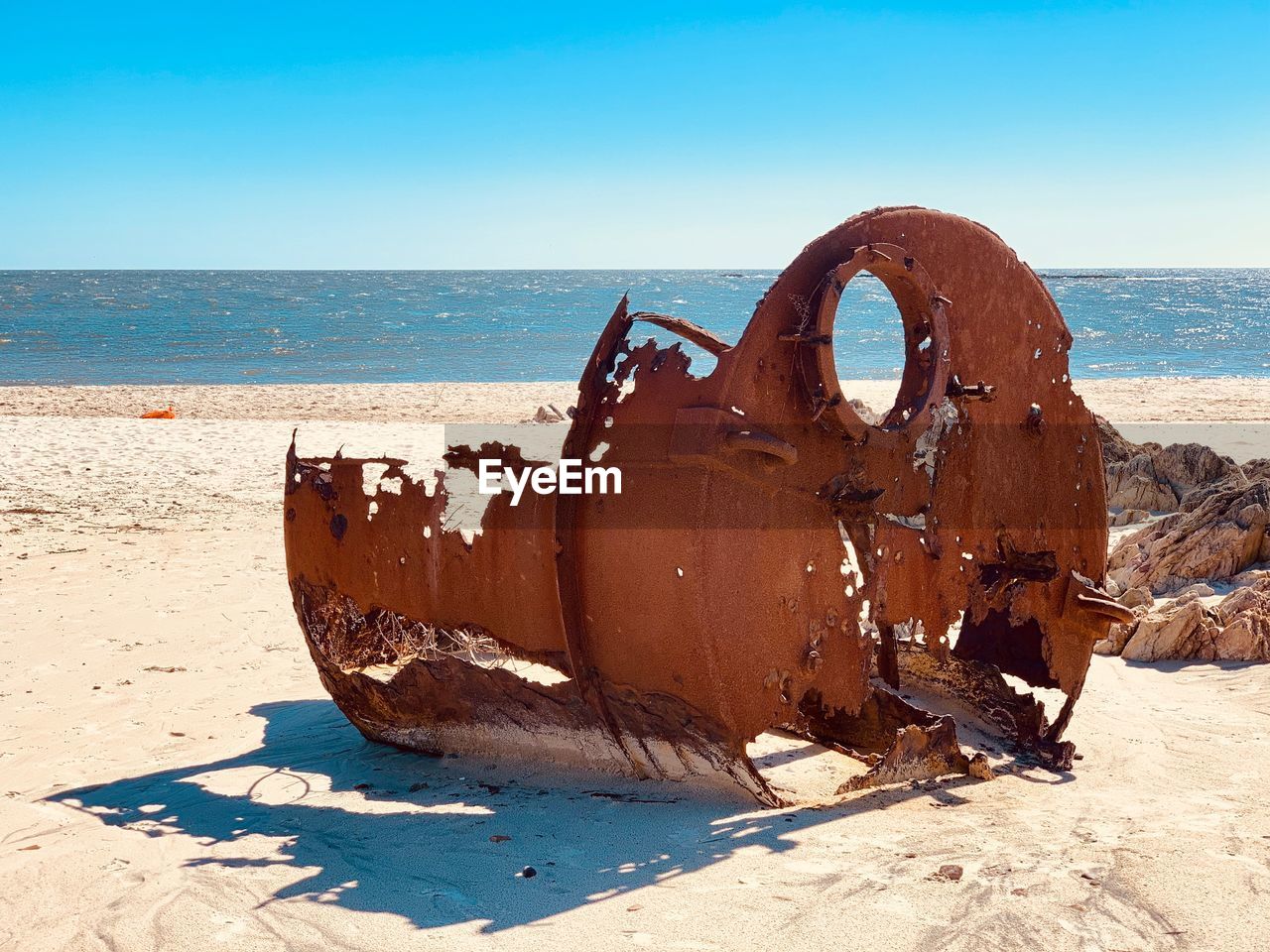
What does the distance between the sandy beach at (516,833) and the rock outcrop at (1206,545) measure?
1557 millimetres

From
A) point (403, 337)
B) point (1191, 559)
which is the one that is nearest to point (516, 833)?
point (1191, 559)

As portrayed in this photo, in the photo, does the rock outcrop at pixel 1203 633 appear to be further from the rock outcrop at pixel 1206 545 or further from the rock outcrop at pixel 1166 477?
the rock outcrop at pixel 1166 477

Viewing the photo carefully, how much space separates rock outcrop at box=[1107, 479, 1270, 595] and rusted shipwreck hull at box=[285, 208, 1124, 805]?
3168 millimetres

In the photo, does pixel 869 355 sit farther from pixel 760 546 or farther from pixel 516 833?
pixel 516 833

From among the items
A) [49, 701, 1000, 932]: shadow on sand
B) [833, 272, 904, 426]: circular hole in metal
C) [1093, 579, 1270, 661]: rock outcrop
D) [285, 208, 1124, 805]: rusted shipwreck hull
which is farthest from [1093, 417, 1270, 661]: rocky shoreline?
[49, 701, 1000, 932]: shadow on sand

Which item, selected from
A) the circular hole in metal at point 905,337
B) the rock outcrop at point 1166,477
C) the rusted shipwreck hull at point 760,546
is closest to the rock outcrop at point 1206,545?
the rock outcrop at point 1166,477

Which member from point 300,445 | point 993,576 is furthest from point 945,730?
point 300,445

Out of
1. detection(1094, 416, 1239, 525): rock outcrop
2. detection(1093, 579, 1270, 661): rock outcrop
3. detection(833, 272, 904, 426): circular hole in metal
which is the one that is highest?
detection(833, 272, 904, 426): circular hole in metal

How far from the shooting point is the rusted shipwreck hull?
337 cm

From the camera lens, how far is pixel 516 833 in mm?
3457

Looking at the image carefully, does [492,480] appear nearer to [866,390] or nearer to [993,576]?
[993,576]

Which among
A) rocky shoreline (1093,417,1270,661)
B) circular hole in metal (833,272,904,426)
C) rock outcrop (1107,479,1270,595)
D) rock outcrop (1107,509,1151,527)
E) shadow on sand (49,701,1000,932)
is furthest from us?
circular hole in metal (833,272,904,426)

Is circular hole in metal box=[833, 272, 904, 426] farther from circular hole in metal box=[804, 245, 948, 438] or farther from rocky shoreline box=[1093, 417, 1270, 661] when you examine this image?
circular hole in metal box=[804, 245, 948, 438]

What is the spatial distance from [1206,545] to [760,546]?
5.29 m
